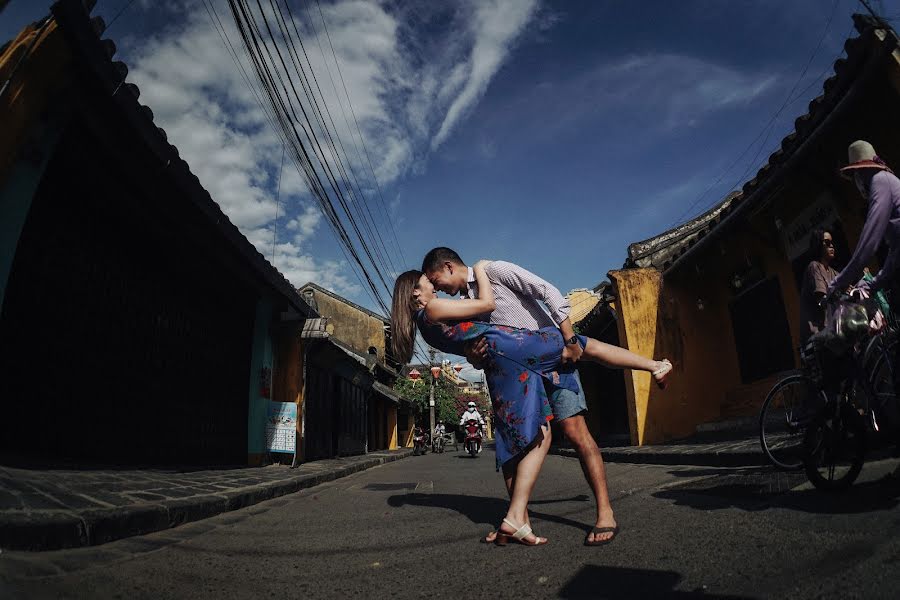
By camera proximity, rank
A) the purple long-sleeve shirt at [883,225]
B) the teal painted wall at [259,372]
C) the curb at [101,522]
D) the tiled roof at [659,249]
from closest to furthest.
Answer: the curb at [101,522]
the purple long-sleeve shirt at [883,225]
the teal painted wall at [259,372]
the tiled roof at [659,249]

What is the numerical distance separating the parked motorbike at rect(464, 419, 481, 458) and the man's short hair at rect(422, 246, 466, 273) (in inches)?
539

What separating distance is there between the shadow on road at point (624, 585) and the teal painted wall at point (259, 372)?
8.15 m

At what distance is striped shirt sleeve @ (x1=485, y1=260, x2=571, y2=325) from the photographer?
2.89 metres

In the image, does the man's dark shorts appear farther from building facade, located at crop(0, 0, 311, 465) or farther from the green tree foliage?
the green tree foliage

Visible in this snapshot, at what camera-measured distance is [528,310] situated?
304cm

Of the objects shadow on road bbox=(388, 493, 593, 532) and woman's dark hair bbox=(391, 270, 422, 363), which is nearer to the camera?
woman's dark hair bbox=(391, 270, 422, 363)

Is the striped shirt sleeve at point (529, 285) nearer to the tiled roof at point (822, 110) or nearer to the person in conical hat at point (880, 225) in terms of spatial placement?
the person in conical hat at point (880, 225)

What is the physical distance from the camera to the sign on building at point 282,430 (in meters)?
9.24

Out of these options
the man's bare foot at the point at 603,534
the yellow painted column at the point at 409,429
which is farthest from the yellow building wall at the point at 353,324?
the man's bare foot at the point at 603,534

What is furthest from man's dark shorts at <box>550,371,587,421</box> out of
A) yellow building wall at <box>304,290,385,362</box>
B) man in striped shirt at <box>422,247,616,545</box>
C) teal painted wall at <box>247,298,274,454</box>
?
yellow building wall at <box>304,290,385,362</box>

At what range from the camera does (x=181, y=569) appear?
2.29 metres

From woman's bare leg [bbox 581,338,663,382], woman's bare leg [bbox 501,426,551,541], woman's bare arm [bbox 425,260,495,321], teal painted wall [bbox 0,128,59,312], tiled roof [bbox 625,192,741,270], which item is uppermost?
tiled roof [bbox 625,192,741,270]

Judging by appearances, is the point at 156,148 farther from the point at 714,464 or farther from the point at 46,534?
the point at 714,464

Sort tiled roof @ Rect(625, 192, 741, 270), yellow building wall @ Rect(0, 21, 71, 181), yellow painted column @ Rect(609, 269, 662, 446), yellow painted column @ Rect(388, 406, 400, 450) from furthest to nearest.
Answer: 1. yellow painted column @ Rect(388, 406, 400, 450)
2. tiled roof @ Rect(625, 192, 741, 270)
3. yellow painted column @ Rect(609, 269, 662, 446)
4. yellow building wall @ Rect(0, 21, 71, 181)
